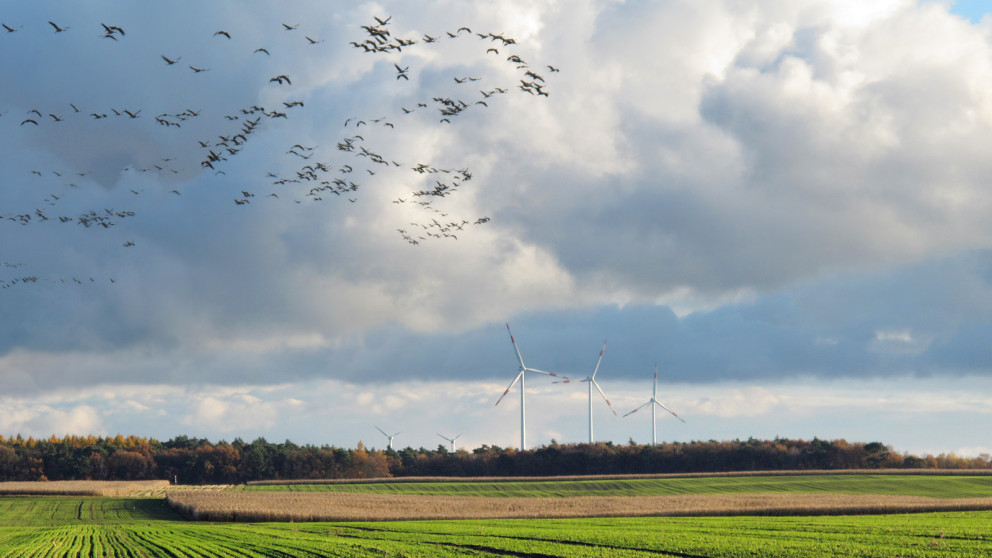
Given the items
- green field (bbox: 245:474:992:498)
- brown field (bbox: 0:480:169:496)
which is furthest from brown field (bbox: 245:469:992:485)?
brown field (bbox: 0:480:169:496)

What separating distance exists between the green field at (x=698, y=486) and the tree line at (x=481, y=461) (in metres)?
25.6

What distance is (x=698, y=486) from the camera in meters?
149

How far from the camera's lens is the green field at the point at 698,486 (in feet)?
453

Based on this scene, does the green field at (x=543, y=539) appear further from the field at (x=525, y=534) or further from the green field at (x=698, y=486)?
the green field at (x=698, y=486)

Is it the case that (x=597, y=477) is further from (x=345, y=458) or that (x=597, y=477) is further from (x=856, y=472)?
(x=345, y=458)

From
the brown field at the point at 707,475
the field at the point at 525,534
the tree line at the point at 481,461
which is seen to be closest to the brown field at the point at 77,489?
the field at the point at 525,534

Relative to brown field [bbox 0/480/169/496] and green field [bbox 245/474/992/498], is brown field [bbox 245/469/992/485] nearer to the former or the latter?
green field [bbox 245/474/992/498]

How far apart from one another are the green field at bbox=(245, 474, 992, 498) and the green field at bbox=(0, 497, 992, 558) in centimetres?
6017

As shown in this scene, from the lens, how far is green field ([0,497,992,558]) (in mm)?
50938

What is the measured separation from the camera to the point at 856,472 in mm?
165750

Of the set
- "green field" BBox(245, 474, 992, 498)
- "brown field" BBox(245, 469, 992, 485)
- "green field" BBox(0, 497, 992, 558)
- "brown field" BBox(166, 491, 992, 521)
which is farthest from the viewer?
"brown field" BBox(245, 469, 992, 485)

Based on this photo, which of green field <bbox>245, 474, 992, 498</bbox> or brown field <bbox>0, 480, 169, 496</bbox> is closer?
brown field <bbox>0, 480, 169, 496</bbox>

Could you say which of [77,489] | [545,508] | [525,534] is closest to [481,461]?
[77,489]

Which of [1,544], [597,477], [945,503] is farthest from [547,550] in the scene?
[597,477]
